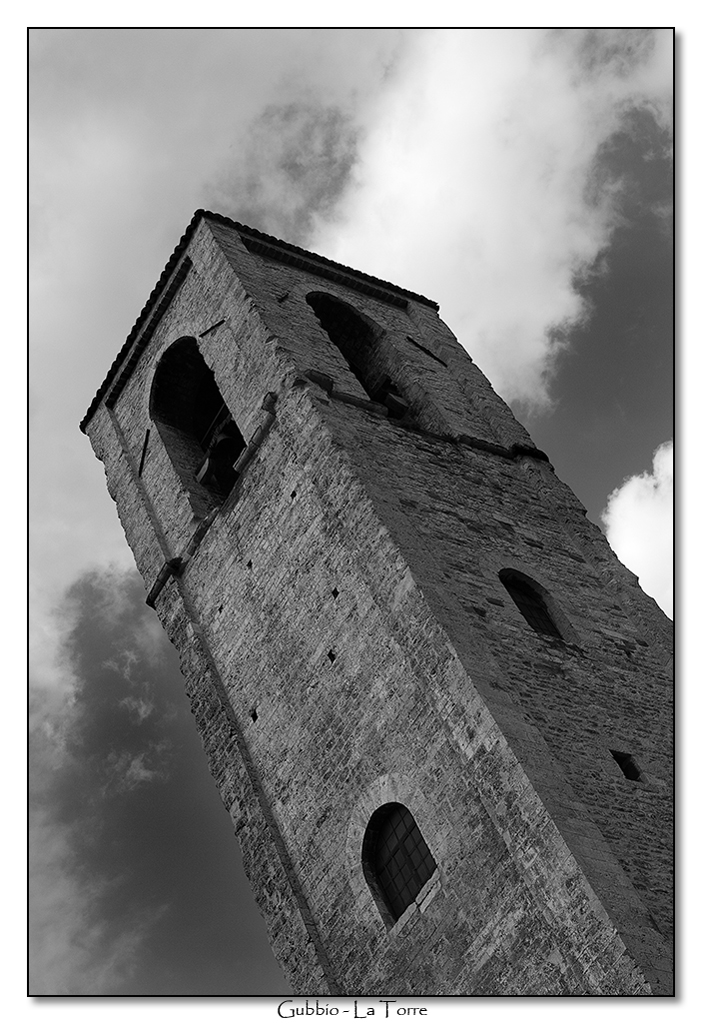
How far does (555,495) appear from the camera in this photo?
1519 centimetres

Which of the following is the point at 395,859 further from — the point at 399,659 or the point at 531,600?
the point at 531,600

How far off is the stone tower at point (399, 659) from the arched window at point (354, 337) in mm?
77

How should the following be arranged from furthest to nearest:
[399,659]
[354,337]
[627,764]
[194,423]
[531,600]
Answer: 1. [354,337]
2. [194,423]
3. [531,600]
4. [399,659]
5. [627,764]

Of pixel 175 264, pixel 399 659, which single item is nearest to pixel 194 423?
pixel 175 264

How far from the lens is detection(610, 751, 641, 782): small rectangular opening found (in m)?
11.1

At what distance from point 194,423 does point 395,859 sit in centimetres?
892

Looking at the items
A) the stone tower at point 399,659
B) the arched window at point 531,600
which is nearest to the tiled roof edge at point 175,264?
the stone tower at point 399,659

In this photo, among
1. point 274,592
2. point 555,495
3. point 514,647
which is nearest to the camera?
point 514,647

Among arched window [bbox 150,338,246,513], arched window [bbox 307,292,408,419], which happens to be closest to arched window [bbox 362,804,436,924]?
arched window [bbox 150,338,246,513]

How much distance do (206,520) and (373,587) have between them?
3.89 metres

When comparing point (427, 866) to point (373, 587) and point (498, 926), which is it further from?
point (373, 587)

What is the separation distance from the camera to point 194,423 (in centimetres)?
1844

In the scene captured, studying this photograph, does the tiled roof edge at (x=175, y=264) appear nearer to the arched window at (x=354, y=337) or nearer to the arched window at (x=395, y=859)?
the arched window at (x=354, y=337)
